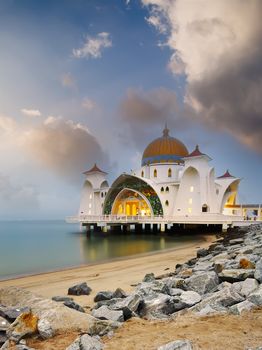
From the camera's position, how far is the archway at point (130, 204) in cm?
4384

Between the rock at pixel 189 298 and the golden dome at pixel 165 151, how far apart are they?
39442 millimetres

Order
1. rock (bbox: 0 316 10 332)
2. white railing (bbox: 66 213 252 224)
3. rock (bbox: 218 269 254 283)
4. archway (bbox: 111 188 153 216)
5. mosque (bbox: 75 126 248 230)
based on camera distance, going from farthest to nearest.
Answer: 1. archway (bbox: 111 188 153 216)
2. mosque (bbox: 75 126 248 230)
3. white railing (bbox: 66 213 252 224)
4. rock (bbox: 218 269 254 283)
5. rock (bbox: 0 316 10 332)

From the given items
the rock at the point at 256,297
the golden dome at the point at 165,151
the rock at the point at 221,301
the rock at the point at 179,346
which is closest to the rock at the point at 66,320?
the rock at the point at 179,346

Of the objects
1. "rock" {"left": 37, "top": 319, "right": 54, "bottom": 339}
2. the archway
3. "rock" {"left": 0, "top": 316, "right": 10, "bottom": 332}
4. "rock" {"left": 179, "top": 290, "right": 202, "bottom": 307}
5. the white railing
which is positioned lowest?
"rock" {"left": 0, "top": 316, "right": 10, "bottom": 332}

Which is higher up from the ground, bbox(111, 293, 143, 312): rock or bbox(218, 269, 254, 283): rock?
bbox(218, 269, 254, 283): rock

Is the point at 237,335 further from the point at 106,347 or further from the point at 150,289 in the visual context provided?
the point at 150,289

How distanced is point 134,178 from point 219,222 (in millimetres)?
14793

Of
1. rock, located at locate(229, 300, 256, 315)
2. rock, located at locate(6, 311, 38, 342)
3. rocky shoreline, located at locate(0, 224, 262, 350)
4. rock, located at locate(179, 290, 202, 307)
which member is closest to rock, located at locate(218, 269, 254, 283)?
rocky shoreline, located at locate(0, 224, 262, 350)

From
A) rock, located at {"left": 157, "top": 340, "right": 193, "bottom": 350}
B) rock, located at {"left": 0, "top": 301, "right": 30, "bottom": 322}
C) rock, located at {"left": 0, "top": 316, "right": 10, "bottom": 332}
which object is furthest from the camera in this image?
rock, located at {"left": 0, "top": 301, "right": 30, "bottom": 322}

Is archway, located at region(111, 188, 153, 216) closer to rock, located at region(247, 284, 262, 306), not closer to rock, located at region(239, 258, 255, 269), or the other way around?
rock, located at region(239, 258, 255, 269)

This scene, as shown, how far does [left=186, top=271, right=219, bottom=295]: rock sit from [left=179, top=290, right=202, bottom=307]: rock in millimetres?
599

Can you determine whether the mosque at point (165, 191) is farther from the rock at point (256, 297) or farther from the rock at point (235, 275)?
the rock at point (256, 297)

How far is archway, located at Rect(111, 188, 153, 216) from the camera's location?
4384 cm

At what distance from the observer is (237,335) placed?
11.6 ft
